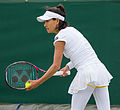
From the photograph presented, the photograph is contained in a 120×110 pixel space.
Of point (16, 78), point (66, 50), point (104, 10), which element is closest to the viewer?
point (66, 50)

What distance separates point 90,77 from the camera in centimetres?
234

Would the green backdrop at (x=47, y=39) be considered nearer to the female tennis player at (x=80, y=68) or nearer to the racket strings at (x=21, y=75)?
the racket strings at (x=21, y=75)

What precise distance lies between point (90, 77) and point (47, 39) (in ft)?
6.12

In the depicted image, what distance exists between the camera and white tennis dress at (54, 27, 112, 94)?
2342 millimetres

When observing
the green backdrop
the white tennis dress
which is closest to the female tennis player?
the white tennis dress

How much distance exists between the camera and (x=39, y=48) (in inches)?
162

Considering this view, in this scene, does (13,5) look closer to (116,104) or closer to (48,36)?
(48,36)

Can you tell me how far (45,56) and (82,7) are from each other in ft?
2.96

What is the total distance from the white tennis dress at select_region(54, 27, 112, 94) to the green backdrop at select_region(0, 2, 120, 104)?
5.42ft

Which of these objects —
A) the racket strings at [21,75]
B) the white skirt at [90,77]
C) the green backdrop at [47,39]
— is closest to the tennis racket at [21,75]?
the racket strings at [21,75]

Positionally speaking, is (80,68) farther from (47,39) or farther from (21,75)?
(47,39)

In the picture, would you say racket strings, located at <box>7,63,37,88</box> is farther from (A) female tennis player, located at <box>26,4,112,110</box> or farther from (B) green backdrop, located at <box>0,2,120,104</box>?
(A) female tennis player, located at <box>26,4,112,110</box>

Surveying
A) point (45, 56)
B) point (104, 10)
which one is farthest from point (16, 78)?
point (104, 10)

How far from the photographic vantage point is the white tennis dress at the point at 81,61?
2342mm
